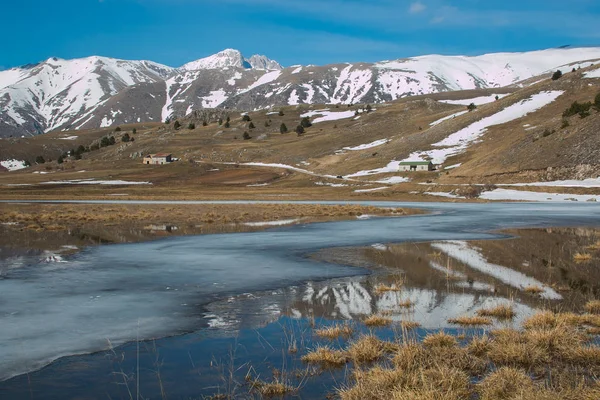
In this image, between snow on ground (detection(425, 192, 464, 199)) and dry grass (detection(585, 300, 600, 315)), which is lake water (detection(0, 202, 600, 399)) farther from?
snow on ground (detection(425, 192, 464, 199))

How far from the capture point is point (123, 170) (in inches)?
6230

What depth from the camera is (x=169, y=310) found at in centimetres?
1314

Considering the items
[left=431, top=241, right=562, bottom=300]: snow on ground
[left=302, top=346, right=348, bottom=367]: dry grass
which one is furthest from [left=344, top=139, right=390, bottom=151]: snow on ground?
[left=302, top=346, right=348, bottom=367]: dry grass

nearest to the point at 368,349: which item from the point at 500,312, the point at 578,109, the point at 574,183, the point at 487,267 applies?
the point at 500,312

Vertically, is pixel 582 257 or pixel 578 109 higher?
pixel 578 109

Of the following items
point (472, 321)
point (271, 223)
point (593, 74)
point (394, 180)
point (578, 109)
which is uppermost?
point (593, 74)

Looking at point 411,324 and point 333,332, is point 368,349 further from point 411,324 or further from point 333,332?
point 411,324

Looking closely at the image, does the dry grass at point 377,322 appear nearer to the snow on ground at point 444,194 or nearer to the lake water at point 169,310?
the lake water at point 169,310

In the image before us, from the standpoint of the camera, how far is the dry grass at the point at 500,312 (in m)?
11.8

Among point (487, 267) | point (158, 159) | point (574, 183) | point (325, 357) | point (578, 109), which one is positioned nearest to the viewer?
point (325, 357)

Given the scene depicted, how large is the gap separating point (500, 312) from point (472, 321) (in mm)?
1250

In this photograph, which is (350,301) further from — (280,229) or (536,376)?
(280,229)

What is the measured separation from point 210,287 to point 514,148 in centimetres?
8877

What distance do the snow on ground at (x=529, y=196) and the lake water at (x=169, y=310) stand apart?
51878mm
